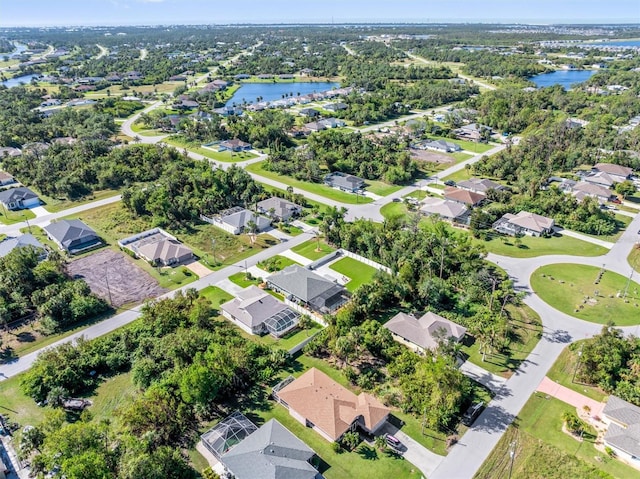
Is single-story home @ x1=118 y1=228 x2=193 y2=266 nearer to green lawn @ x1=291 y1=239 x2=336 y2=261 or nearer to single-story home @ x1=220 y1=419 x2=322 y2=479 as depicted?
green lawn @ x1=291 y1=239 x2=336 y2=261

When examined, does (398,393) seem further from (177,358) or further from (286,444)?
(177,358)

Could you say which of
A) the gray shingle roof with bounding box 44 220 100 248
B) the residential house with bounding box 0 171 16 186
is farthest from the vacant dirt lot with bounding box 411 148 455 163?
the residential house with bounding box 0 171 16 186

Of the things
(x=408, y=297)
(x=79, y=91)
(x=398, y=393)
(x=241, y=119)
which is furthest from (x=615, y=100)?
(x=79, y=91)

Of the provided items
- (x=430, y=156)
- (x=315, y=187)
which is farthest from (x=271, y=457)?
(x=430, y=156)

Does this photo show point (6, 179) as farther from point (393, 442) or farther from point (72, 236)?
point (393, 442)

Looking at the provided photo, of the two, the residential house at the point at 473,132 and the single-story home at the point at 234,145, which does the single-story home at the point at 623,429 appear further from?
the single-story home at the point at 234,145

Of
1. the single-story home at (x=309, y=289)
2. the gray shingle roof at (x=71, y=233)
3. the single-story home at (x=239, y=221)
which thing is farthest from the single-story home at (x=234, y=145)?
the single-story home at (x=309, y=289)
